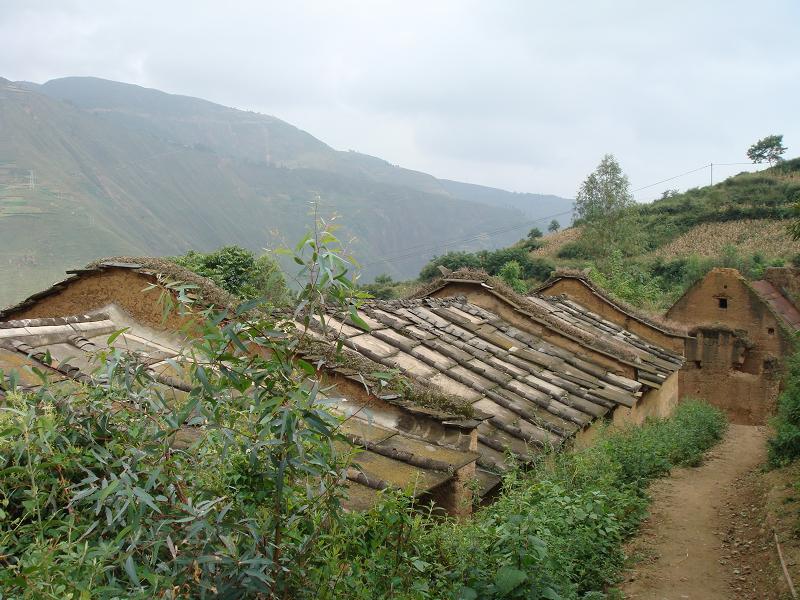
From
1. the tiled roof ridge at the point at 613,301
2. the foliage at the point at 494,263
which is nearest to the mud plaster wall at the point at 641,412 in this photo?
the tiled roof ridge at the point at 613,301

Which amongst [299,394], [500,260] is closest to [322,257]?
[299,394]

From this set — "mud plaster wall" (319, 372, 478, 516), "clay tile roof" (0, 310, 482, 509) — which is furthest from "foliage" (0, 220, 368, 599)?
"mud plaster wall" (319, 372, 478, 516)

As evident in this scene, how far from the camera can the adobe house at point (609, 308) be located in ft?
64.5

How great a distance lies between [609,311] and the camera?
2031 cm

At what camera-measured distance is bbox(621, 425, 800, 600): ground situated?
7.16m

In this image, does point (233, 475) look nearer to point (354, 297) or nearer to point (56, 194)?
point (354, 297)

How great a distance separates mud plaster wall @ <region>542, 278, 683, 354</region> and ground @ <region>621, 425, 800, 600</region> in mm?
6767

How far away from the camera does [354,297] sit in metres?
2.95

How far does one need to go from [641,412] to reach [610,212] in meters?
44.2

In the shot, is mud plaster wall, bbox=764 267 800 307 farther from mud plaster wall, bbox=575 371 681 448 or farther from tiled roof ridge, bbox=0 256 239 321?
tiled roof ridge, bbox=0 256 239 321

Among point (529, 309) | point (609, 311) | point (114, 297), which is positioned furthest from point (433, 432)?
point (609, 311)

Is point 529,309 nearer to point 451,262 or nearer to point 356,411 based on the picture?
point 356,411

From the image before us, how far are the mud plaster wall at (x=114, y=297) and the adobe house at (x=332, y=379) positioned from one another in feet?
0.04

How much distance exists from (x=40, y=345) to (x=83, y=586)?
432 centimetres
